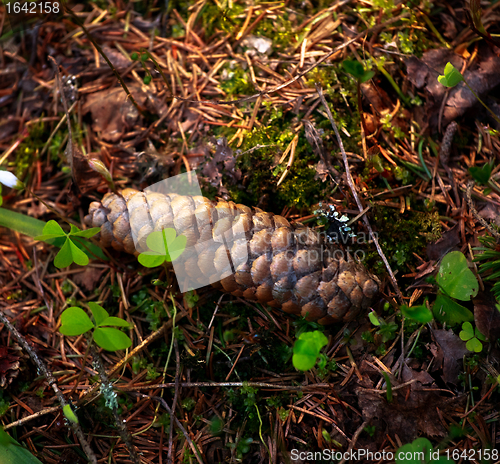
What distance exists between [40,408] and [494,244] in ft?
7.95

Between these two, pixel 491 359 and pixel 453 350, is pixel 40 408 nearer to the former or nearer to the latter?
pixel 453 350

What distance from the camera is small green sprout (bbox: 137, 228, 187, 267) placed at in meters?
1.75

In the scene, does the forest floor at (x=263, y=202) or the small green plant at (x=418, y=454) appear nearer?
the small green plant at (x=418, y=454)

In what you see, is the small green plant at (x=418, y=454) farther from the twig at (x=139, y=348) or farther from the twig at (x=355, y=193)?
the twig at (x=139, y=348)

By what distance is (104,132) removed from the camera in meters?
2.35

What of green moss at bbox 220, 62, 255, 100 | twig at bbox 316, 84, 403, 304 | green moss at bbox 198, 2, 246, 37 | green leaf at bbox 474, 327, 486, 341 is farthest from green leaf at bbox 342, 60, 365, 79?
green leaf at bbox 474, 327, 486, 341

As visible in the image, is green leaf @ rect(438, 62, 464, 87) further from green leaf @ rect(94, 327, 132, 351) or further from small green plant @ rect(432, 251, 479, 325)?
green leaf @ rect(94, 327, 132, 351)

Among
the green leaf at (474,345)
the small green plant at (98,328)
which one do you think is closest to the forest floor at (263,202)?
the green leaf at (474,345)

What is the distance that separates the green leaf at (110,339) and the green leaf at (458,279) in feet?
4.94

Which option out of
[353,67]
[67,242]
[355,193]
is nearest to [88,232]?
[67,242]

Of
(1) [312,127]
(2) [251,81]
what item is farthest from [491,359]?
(2) [251,81]

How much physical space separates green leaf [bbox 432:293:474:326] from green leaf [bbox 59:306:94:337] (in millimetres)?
1629

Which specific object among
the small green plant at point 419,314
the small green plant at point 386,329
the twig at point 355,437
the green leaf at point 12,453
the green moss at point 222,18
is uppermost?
the green moss at point 222,18

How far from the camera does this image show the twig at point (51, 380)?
170cm
